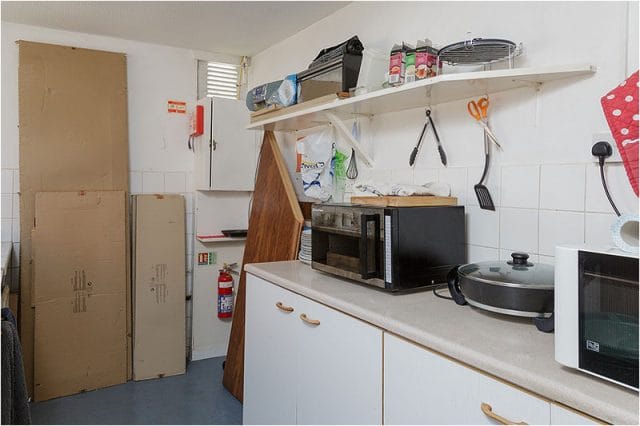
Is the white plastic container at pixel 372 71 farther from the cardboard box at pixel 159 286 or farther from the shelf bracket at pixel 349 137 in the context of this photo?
the cardboard box at pixel 159 286

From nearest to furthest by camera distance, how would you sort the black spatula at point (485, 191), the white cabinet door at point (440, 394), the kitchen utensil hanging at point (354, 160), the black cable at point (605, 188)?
the white cabinet door at point (440, 394) → the black cable at point (605, 188) → the black spatula at point (485, 191) → the kitchen utensil hanging at point (354, 160)

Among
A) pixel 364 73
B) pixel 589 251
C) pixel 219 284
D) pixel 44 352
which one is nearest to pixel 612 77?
pixel 589 251

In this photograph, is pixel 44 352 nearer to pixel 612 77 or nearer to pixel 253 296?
pixel 253 296

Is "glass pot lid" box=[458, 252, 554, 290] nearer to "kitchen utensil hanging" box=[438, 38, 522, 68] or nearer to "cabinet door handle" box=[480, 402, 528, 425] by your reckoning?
"cabinet door handle" box=[480, 402, 528, 425]

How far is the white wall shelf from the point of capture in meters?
1.49

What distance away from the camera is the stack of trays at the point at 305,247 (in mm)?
2400

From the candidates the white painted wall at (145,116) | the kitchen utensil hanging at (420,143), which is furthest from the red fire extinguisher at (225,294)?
the kitchen utensil hanging at (420,143)

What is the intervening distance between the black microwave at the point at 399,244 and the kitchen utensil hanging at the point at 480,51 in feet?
1.80

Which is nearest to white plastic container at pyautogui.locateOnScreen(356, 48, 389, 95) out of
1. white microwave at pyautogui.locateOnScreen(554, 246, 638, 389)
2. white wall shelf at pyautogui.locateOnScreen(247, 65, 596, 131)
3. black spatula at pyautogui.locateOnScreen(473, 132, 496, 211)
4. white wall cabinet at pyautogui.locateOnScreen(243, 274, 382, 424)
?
white wall shelf at pyautogui.locateOnScreen(247, 65, 596, 131)

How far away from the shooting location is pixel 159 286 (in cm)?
331

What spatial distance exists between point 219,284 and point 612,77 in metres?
2.81

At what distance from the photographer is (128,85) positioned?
3.31 metres

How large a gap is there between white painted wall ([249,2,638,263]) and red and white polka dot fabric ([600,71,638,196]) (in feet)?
0.20

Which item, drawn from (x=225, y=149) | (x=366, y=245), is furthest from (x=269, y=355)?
(x=225, y=149)
